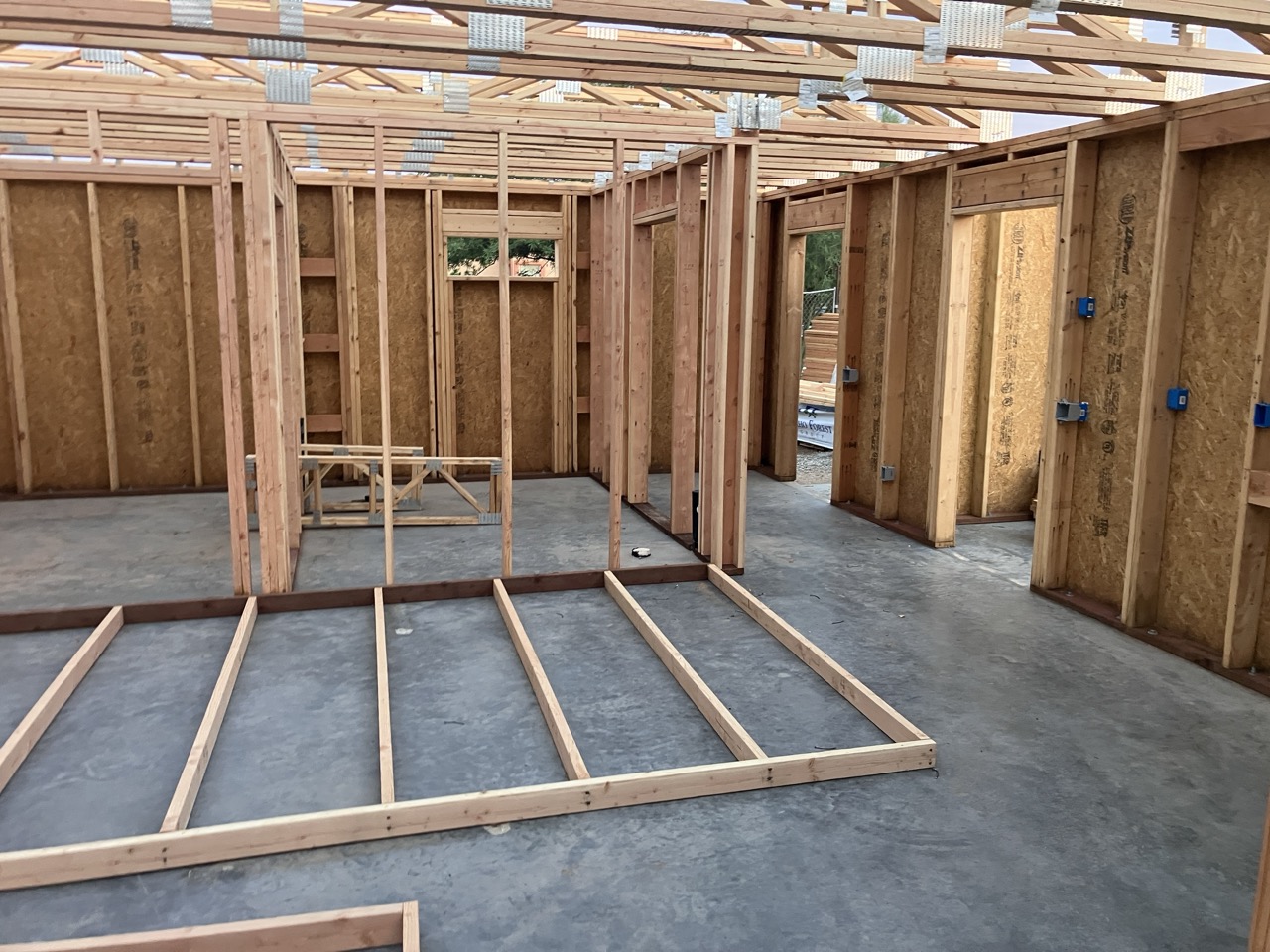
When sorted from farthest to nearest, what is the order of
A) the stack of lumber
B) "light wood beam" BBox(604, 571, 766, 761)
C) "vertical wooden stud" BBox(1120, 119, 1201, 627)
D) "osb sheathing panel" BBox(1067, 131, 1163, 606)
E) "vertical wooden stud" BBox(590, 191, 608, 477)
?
the stack of lumber
"vertical wooden stud" BBox(590, 191, 608, 477)
"osb sheathing panel" BBox(1067, 131, 1163, 606)
"vertical wooden stud" BBox(1120, 119, 1201, 627)
"light wood beam" BBox(604, 571, 766, 761)

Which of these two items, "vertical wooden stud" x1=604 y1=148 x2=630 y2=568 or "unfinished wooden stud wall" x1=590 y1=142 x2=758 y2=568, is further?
"unfinished wooden stud wall" x1=590 y1=142 x2=758 y2=568

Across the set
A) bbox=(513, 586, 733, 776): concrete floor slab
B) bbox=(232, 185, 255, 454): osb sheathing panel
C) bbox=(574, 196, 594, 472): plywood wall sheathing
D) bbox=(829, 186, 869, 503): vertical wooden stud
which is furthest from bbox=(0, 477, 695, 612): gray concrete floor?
bbox=(829, 186, 869, 503): vertical wooden stud

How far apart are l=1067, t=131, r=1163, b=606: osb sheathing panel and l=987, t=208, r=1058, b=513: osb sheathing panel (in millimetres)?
2483

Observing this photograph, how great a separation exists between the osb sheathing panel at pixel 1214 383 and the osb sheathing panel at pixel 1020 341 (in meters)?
3.24

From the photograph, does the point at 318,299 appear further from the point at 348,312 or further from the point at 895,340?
the point at 895,340

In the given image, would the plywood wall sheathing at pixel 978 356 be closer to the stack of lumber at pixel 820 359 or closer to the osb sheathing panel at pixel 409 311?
the osb sheathing panel at pixel 409 311

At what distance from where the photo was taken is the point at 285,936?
3174 millimetres

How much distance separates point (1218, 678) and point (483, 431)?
27.5 ft

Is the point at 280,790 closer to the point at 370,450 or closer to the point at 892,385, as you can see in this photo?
the point at 370,450

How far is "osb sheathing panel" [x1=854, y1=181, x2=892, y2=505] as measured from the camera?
9.84 metres

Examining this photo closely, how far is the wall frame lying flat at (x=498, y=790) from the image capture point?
3.68 metres

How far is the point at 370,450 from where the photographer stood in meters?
9.63

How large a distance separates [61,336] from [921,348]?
8.95 meters

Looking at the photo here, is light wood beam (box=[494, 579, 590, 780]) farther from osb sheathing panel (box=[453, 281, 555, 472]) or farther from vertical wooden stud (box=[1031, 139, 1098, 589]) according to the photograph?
osb sheathing panel (box=[453, 281, 555, 472])
